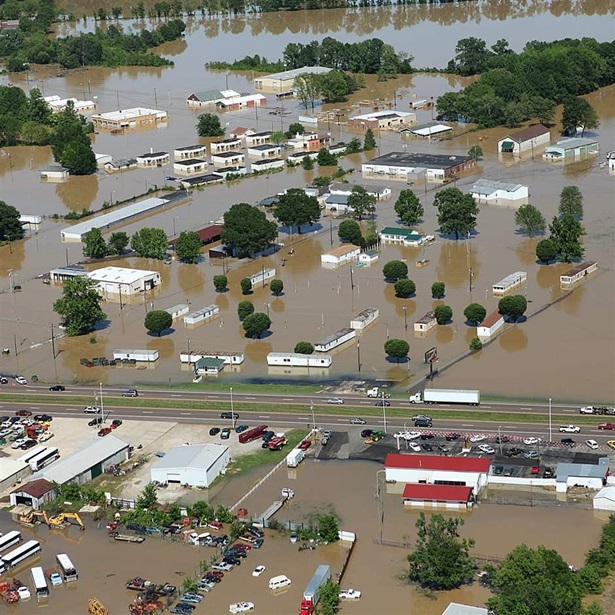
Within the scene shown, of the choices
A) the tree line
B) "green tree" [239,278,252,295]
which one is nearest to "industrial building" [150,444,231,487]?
"green tree" [239,278,252,295]

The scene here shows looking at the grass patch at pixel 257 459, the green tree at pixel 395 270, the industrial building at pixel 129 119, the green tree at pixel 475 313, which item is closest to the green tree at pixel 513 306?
the green tree at pixel 475 313

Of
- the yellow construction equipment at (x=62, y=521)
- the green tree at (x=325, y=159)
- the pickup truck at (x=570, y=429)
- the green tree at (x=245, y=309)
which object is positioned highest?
the green tree at (x=325, y=159)

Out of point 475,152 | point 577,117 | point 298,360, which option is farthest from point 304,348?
point 577,117

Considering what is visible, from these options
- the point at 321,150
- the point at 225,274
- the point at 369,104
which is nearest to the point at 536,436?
the point at 225,274

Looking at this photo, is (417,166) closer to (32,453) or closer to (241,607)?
(32,453)

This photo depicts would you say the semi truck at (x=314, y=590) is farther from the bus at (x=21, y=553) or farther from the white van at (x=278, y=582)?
the bus at (x=21, y=553)

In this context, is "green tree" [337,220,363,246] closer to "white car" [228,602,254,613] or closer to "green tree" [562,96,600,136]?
"green tree" [562,96,600,136]
